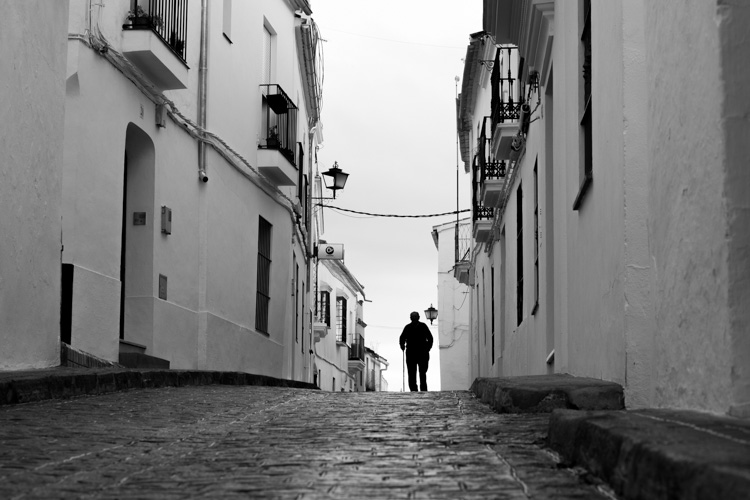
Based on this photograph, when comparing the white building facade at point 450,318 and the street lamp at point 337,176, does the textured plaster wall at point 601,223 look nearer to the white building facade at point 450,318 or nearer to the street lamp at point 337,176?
the street lamp at point 337,176

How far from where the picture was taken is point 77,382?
7680mm

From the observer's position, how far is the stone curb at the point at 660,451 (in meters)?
2.38

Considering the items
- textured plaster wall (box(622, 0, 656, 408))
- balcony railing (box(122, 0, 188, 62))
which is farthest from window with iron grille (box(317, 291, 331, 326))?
textured plaster wall (box(622, 0, 656, 408))

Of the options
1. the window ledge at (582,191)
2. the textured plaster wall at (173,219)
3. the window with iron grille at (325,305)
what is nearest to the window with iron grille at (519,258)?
the textured plaster wall at (173,219)

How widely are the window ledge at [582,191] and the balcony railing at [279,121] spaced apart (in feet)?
33.3

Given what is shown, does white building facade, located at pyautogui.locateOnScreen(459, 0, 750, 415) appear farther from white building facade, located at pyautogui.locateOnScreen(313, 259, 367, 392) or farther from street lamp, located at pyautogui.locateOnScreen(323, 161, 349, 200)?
white building facade, located at pyautogui.locateOnScreen(313, 259, 367, 392)

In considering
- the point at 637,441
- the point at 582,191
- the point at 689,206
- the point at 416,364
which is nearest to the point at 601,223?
the point at 582,191

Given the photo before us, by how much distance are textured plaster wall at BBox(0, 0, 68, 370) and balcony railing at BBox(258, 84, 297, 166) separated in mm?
8447

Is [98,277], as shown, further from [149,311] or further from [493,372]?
[493,372]

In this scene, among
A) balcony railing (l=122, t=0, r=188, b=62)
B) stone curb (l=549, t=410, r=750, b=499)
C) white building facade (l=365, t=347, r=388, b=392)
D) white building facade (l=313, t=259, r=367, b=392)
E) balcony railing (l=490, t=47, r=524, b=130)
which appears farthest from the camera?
white building facade (l=365, t=347, r=388, b=392)

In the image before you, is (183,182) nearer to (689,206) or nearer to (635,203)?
(635,203)

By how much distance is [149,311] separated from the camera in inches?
489

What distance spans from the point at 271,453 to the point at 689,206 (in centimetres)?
189

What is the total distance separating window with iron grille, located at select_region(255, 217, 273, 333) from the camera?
1817cm
